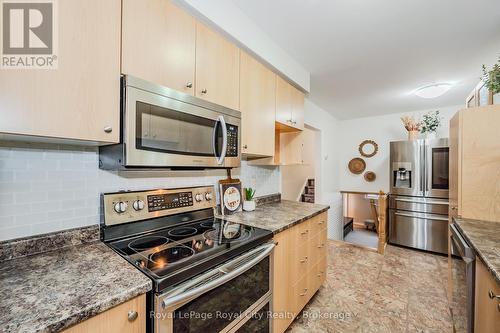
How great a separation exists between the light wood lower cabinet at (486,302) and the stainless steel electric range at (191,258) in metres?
0.97

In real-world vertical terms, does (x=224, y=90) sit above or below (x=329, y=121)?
below

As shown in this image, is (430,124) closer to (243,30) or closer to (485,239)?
(485,239)

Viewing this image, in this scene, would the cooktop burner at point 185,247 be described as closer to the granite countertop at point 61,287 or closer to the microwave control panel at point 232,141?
the granite countertop at point 61,287

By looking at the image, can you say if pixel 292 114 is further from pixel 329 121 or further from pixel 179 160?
pixel 329 121

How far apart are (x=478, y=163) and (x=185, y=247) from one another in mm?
2140

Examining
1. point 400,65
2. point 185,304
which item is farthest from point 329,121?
point 185,304

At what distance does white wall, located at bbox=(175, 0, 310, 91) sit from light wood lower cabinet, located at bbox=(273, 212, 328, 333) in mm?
1426

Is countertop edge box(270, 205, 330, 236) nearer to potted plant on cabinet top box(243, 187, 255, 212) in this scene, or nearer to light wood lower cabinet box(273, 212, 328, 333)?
light wood lower cabinet box(273, 212, 328, 333)

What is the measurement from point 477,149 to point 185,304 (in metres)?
2.21

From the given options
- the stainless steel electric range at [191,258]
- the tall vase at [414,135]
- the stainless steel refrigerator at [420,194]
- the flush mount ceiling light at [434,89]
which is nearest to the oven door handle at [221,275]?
the stainless steel electric range at [191,258]

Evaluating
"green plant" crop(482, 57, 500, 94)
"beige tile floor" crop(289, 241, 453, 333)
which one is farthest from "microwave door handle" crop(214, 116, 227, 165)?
"green plant" crop(482, 57, 500, 94)

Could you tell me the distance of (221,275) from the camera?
3.30 feet

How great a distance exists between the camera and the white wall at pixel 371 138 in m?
4.35

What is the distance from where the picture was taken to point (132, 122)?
1012 millimetres
